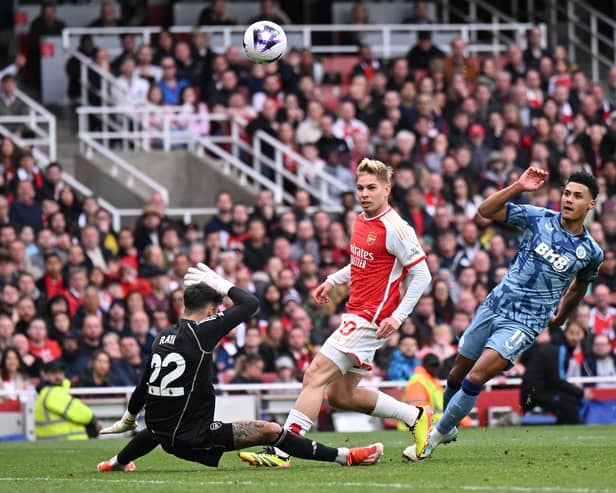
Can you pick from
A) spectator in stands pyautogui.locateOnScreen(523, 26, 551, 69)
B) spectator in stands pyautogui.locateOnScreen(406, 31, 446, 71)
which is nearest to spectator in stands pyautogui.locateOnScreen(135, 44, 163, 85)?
spectator in stands pyautogui.locateOnScreen(406, 31, 446, 71)

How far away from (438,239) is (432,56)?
4703 millimetres

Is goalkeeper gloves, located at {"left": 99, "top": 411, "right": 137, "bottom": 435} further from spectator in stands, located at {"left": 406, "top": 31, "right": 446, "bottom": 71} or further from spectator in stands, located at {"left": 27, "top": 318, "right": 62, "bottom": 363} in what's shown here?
spectator in stands, located at {"left": 406, "top": 31, "right": 446, "bottom": 71}

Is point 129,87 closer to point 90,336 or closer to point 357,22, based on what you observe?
point 357,22

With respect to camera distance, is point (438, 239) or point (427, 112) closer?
point (438, 239)

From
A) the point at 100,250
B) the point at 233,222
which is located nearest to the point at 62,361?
the point at 100,250

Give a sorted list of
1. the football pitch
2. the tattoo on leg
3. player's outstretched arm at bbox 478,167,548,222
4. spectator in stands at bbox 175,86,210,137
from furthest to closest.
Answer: spectator in stands at bbox 175,86,210,137, player's outstretched arm at bbox 478,167,548,222, the tattoo on leg, the football pitch

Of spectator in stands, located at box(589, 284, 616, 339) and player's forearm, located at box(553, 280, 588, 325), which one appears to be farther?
spectator in stands, located at box(589, 284, 616, 339)

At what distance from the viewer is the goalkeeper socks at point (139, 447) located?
11.0m

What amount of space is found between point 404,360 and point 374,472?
901cm

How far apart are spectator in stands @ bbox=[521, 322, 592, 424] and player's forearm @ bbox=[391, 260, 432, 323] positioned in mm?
7622

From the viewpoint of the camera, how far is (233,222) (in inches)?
847

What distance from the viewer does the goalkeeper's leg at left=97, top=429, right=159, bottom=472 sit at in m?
11.0

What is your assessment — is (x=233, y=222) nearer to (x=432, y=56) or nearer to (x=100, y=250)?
(x=100, y=250)

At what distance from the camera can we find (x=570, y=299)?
12312 millimetres
